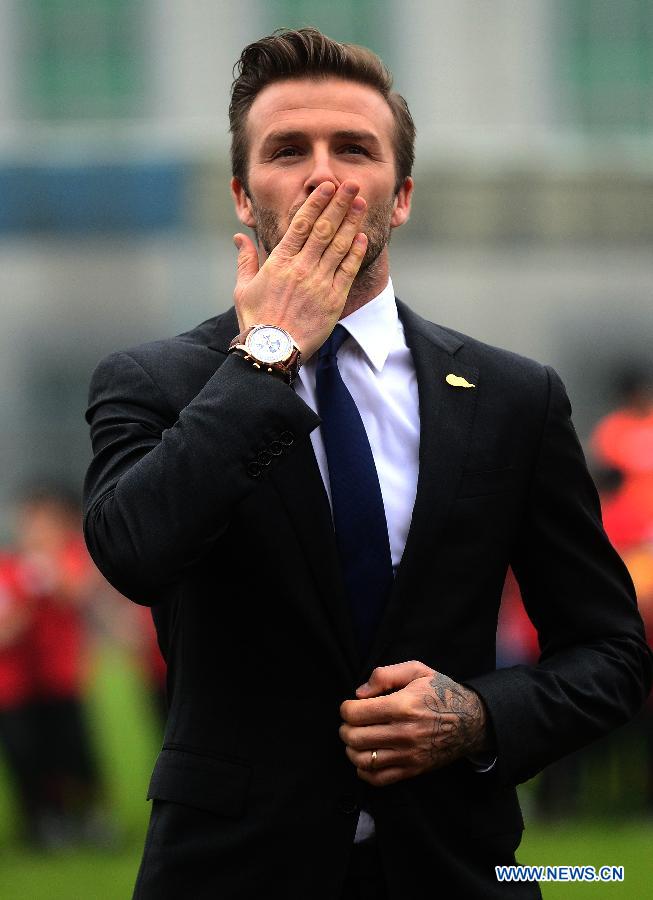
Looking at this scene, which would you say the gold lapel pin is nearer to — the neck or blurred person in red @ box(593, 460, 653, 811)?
the neck

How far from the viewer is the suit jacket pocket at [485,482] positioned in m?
2.68

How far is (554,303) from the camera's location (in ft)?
71.8

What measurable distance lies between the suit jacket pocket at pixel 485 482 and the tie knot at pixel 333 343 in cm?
32

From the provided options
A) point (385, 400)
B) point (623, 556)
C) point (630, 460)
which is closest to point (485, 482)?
point (385, 400)

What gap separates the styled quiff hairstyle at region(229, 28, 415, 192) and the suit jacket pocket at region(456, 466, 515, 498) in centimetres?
58

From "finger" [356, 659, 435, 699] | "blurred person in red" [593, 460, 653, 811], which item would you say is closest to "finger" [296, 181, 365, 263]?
"finger" [356, 659, 435, 699]

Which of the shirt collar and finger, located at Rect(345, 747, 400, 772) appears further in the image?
the shirt collar

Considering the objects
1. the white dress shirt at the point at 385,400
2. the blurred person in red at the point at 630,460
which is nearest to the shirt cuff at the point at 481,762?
the white dress shirt at the point at 385,400

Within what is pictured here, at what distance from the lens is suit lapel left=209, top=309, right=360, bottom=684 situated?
253 centimetres

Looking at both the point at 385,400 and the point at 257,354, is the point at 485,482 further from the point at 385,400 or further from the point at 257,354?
the point at 257,354

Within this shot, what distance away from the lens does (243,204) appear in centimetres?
294

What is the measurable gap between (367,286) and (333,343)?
14cm

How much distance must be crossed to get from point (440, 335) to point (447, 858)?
0.96m

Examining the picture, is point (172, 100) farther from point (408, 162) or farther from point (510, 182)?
point (408, 162)
